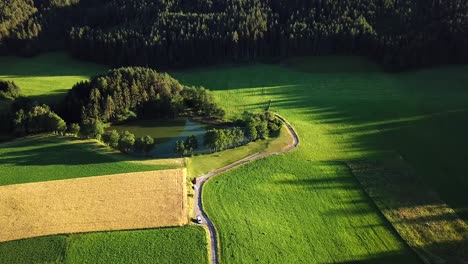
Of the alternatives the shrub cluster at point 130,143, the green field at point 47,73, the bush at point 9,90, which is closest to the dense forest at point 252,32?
the green field at point 47,73

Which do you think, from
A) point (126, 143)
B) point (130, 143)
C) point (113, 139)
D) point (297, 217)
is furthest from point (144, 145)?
point (297, 217)

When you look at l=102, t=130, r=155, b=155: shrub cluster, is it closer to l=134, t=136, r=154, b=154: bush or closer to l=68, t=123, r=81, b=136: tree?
l=134, t=136, r=154, b=154: bush

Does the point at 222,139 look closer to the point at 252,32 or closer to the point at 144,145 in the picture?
the point at 144,145

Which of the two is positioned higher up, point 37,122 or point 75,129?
point 37,122

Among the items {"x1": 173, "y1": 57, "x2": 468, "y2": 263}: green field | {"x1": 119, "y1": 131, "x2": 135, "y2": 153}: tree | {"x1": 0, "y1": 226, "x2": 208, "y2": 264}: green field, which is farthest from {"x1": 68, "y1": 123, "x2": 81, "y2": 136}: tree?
{"x1": 0, "y1": 226, "x2": 208, "y2": 264}: green field

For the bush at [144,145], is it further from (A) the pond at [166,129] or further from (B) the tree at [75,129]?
(B) the tree at [75,129]

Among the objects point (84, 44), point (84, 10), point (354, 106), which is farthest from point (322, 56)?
point (84, 10)
